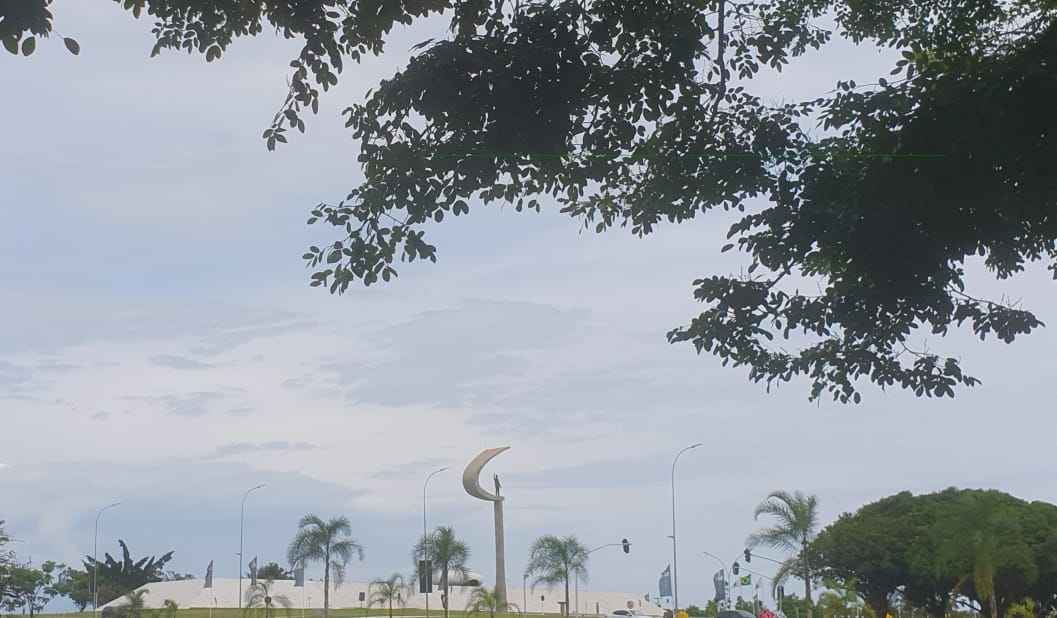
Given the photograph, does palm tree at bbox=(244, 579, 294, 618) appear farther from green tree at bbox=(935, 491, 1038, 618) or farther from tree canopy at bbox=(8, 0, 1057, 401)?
tree canopy at bbox=(8, 0, 1057, 401)

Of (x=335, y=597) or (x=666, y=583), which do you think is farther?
(x=335, y=597)

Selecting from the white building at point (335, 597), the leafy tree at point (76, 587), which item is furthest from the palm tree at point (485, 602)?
the leafy tree at point (76, 587)

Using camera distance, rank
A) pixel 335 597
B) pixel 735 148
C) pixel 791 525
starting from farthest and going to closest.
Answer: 1. pixel 335 597
2. pixel 791 525
3. pixel 735 148

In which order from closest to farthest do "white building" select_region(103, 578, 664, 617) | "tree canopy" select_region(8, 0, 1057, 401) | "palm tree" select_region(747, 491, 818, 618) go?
"tree canopy" select_region(8, 0, 1057, 401), "palm tree" select_region(747, 491, 818, 618), "white building" select_region(103, 578, 664, 617)

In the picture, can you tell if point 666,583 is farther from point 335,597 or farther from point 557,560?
point 335,597

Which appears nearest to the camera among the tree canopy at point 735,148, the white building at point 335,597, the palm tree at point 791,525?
the tree canopy at point 735,148

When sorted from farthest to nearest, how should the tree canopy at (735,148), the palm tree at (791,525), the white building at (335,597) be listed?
1. the white building at (335,597)
2. the palm tree at (791,525)
3. the tree canopy at (735,148)

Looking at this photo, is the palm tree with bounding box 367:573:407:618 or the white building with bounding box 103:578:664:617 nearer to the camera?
the palm tree with bounding box 367:573:407:618

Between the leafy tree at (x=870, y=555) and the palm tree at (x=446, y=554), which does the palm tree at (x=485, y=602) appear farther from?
the leafy tree at (x=870, y=555)

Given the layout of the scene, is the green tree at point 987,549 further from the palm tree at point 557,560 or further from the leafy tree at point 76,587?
the leafy tree at point 76,587

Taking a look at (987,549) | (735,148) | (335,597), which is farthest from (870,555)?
(735,148)

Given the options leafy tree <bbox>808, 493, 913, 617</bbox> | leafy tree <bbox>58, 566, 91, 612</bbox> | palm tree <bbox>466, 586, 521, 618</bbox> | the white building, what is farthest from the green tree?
leafy tree <bbox>58, 566, 91, 612</bbox>

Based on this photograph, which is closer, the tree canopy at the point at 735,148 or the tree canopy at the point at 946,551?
the tree canopy at the point at 735,148

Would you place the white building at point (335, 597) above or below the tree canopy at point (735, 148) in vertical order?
below
